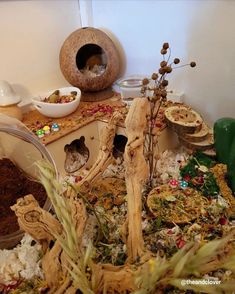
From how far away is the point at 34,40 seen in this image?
135 centimetres

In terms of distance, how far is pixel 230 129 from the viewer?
3.34ft

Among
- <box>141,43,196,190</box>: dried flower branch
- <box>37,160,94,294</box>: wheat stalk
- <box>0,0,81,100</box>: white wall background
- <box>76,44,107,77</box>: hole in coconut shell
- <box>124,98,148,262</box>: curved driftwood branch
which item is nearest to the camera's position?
<box>37,160,94,294</box>: wheat stalk

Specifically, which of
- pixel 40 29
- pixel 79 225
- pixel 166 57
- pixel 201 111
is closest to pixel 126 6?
pixel 166 57

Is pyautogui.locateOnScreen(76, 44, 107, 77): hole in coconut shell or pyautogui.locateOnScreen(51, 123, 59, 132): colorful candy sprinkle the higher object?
pyautogui.locateOnScreen(76, 44, 107, 77): hole in coconut shell

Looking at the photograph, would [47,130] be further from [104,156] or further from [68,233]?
[68,233]

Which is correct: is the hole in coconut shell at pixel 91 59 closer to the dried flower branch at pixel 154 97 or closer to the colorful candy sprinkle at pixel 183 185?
the dried flower branch at pixel 154 97

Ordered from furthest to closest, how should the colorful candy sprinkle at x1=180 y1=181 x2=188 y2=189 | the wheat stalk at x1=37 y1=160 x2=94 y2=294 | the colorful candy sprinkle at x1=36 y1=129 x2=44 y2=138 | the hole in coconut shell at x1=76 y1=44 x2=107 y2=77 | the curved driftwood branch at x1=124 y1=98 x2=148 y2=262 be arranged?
the hole in coconut shell at x1=76 y1=44 x2=107 y2=77 < the colorful candy sprinkle at x1=36 y1=129 x2=44 y2=138 < the colorful candy sprinkle at x1=180 y1=181 x2=188 y2=189 < the curved driftwood branch at x1=124 y1=98 x2=148 y2=262 < the wheat stalk at x1=37 y1=160 x2=94 y2=294

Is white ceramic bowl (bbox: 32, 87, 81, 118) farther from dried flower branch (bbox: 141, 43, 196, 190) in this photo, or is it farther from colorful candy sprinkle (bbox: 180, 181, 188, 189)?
colorful candy sprinkle (bbox: 180, 181, 188, 189)

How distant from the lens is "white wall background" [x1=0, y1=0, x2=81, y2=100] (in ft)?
4.12

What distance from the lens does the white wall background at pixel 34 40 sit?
1.26 m

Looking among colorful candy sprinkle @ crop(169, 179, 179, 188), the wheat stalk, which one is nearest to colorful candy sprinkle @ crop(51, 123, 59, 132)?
colorful candy sprinkle @ crop(169, 179, 179, 188)

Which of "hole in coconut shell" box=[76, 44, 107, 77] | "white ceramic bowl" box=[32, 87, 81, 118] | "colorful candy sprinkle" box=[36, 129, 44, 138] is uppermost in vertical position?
"hole in coconut shell" box=[76, 44, 107, 77]

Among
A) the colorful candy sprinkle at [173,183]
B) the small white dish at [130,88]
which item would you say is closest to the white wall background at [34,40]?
the small white dish at [130,88]

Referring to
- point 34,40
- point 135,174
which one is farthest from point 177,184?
point 34,40
